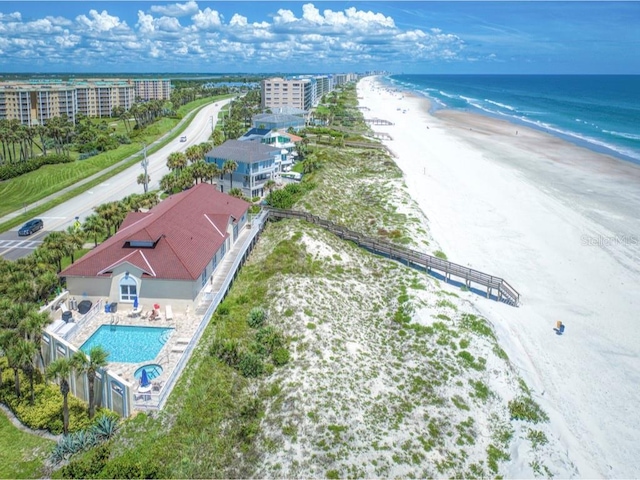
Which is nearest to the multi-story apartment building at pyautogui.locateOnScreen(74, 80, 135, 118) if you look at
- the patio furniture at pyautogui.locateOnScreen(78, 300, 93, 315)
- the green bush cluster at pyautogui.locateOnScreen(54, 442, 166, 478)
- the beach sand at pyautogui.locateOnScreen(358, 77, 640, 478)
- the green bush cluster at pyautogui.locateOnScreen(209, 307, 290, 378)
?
the beach sand at pyautogui.locateOnScreen(358, 77, 640, 478)

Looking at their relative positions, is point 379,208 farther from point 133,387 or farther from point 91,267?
point 133,387

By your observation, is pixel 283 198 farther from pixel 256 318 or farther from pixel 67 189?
pixel 67 189

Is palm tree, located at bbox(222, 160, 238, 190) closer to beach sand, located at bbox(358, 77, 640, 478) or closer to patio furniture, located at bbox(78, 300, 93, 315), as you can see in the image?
beach sand, located at bbox(358, 77, 640, 478)

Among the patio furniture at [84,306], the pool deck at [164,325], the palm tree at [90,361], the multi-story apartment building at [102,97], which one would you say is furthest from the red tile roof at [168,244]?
the multi-story apartment building at [102,97]

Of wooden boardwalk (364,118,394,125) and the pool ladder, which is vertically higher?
wooden boardwalk (364,118,394,125)

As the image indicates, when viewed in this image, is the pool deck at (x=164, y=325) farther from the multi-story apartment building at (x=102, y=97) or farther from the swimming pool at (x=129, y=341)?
the multi-story apartment building at (x=102, y=97)

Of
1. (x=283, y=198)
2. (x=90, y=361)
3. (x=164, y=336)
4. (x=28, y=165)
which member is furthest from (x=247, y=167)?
(x=28, y=165)
